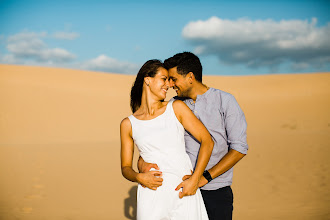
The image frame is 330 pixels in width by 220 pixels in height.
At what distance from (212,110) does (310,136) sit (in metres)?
14.7

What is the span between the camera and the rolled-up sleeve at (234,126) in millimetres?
3236

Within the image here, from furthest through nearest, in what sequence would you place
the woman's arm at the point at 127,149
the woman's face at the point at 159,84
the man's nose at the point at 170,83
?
1. the man's nose at the point at 170,83
2. the woman's face at the point at 159,84
3. the woman's arm at the point at 127,149

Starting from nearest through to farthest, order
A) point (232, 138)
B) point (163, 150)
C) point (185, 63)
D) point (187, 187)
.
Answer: point (187, 187) → point (163, 150) → point (232, 138) → point (185, 63)

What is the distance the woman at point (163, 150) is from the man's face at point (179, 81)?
0.16m

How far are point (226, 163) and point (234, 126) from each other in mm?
333

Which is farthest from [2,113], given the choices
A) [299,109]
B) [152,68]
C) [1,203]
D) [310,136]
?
[152,68]

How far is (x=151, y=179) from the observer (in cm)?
288

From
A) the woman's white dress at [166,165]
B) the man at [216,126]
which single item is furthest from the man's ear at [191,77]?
the woman's white dress at [166,165]

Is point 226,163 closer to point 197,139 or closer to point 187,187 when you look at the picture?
point 197,139

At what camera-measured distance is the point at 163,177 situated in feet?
9.70

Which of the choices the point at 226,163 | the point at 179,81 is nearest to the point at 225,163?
the point at 226,163

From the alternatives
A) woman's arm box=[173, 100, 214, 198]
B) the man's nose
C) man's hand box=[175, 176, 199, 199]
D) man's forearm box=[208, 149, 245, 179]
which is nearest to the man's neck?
the man's nose

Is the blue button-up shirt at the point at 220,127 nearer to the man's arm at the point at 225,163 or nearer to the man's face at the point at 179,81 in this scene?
the man's arm at the point at 225,163

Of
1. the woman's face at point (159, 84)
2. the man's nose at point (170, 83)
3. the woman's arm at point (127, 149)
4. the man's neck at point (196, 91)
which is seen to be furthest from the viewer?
the man's neck at point (196, 91)
